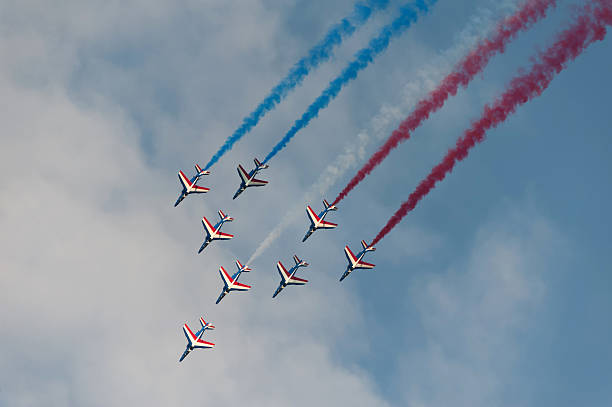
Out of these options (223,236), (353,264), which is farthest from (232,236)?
(353,264)

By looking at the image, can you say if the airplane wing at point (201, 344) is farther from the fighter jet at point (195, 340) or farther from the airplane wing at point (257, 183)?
the airplane wing at point (257, 183)

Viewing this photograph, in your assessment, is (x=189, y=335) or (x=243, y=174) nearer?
(x=243, y=174)

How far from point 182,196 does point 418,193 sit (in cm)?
2501

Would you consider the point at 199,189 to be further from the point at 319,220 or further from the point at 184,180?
the point at 319,220

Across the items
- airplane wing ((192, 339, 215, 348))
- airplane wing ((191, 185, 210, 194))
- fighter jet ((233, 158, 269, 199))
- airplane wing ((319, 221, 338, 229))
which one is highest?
airplane wing ((191, 185, 210, 194))

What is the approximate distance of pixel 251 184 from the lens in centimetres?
5819

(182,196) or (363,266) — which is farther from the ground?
(182,196)

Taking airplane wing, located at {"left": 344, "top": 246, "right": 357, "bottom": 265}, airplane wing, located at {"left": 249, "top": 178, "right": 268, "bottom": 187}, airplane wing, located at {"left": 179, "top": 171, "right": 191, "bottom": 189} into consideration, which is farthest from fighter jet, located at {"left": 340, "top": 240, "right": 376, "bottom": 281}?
airplane wing, located at {"left": 179, "top": 171, "right": 191, "bottom": 189}

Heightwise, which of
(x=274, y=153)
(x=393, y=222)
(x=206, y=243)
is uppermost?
(x=206, y=243)

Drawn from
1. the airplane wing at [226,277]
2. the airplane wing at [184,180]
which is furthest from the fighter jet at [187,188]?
the airplane wing at [226,277]

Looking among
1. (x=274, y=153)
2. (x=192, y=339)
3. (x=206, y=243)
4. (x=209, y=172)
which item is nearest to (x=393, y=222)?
(x=274, y=153)

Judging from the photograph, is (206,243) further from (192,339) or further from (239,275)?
(192,339)

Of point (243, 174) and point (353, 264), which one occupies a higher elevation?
point (243, 174)

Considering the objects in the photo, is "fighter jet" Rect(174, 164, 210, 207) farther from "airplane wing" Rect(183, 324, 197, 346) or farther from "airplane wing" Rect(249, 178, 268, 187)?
"airplane wing" Rect(183, 324, 197, 346)
